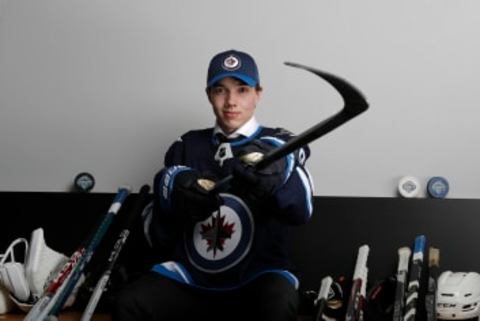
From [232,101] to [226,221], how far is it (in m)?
0.31

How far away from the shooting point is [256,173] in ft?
4.06

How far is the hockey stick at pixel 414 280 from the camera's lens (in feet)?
5.18

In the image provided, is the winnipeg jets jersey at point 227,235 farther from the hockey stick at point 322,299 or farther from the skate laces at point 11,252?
the skate laces at point 11,252

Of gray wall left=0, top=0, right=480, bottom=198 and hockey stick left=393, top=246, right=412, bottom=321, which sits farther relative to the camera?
gray wall left=0, top=0, right=480, bottom=198

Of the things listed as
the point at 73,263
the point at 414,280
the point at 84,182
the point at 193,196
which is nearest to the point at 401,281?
the point at 414,280

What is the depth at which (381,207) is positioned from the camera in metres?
1.86

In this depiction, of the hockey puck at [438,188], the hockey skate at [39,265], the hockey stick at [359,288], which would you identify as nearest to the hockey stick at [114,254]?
the hockey skate at [39,265]

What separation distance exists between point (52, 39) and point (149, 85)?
14.6 inches

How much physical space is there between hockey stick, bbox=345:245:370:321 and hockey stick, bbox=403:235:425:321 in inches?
4.6

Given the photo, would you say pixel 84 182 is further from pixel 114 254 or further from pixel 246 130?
pixel 246 130

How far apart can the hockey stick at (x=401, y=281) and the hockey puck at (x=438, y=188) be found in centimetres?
19

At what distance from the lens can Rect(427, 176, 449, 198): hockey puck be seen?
1852 mm

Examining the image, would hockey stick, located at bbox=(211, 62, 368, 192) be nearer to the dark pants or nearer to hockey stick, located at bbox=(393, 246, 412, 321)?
the dark pants

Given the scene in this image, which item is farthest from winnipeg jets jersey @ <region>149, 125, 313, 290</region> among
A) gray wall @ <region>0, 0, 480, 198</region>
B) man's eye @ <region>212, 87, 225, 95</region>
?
gray wall @ <region>0, 0, 480, 198</region>
